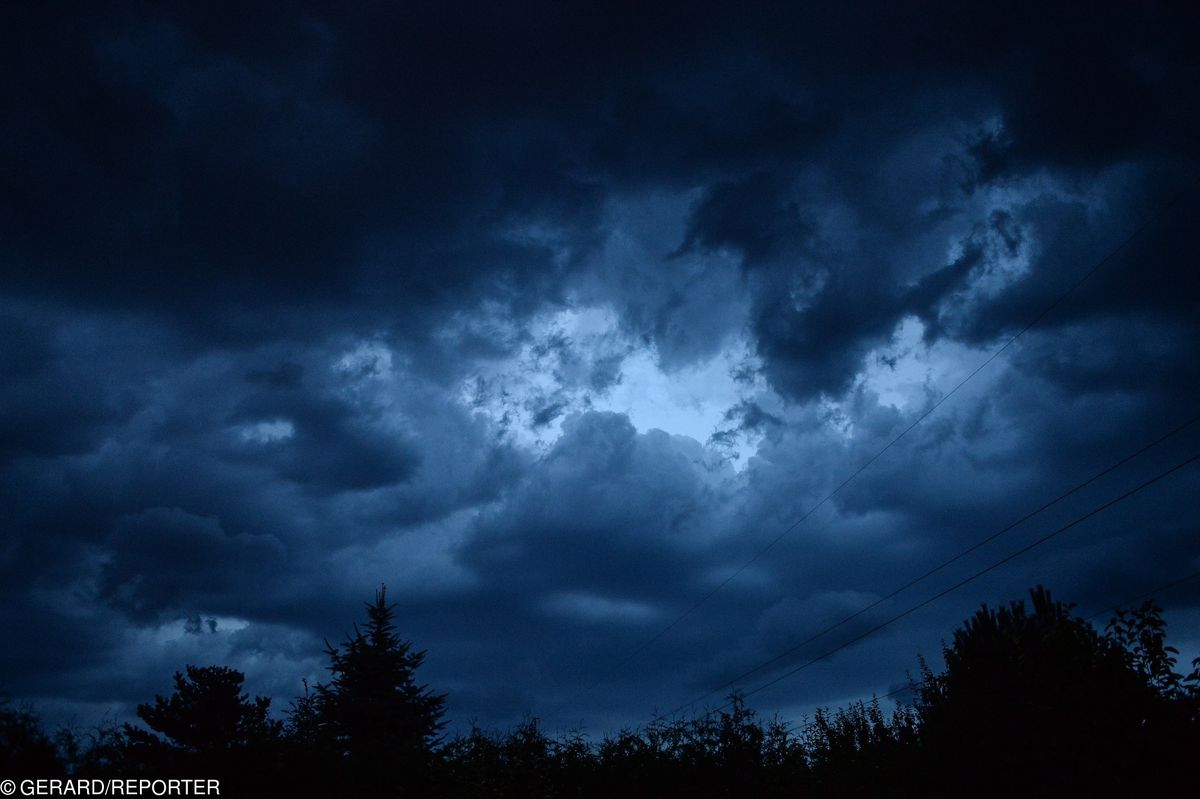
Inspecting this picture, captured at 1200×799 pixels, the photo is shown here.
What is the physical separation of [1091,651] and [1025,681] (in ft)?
6.67

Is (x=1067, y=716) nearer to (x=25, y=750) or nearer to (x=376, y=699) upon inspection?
(x=25, y=750)

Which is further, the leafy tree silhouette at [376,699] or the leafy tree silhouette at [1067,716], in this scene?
Result: the leafy tree silhouette at [376,699]

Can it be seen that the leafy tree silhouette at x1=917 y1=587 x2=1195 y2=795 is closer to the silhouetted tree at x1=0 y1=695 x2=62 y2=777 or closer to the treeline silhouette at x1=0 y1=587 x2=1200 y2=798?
the treeline silhouette at x1=0 y1=587 x2=1200 y2=798

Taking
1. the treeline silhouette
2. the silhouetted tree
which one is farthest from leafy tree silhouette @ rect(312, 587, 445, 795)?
the silhouetted tree

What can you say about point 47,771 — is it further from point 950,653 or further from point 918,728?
point 950,653

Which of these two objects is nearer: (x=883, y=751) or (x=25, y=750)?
(x=25, y=750)

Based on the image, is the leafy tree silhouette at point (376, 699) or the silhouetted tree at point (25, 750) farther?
the leafy tree silhouette at point (376, 699)

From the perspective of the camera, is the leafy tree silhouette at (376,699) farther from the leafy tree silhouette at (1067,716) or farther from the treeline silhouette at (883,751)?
the leafy tree silhouette at (1067,716)

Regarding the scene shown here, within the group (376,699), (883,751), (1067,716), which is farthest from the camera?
(376,699)

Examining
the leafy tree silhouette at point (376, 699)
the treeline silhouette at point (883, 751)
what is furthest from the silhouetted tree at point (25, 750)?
the leafy tree silhouette at point (376, 699)

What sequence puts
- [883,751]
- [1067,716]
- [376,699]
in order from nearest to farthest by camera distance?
[1067,716], [883,751], [376,699]

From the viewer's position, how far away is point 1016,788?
47.2ft

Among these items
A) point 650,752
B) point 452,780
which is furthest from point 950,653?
point 452,780

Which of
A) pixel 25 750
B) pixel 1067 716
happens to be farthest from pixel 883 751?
pixel 25 750
